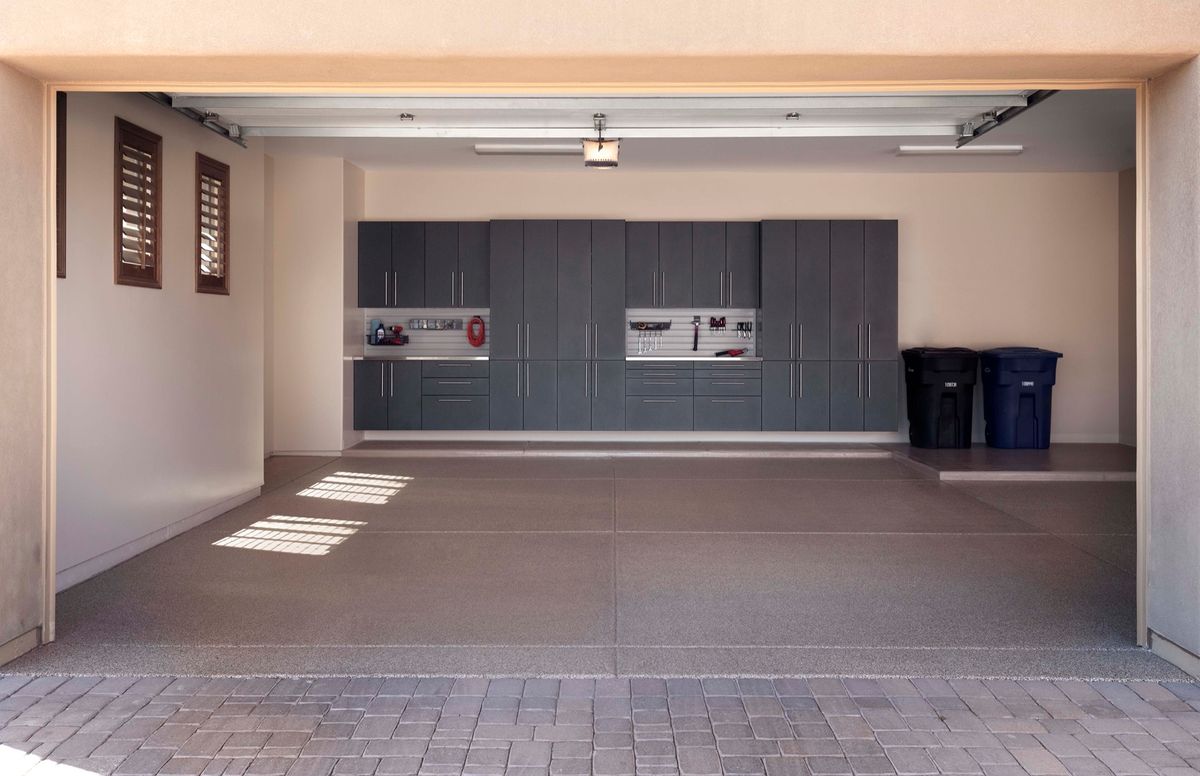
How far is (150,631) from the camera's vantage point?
4125 millimetres

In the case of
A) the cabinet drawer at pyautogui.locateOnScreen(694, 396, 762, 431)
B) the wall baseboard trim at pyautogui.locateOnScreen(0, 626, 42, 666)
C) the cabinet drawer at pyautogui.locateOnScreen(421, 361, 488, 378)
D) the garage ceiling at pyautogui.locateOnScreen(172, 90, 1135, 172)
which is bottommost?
the wall baseboard trim at pyautogui.locateOnScreen(0, 626, 42, 666)

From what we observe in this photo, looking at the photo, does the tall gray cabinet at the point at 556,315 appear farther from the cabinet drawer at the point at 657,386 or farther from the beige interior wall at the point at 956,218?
the beige interior wall at the point at 956,218

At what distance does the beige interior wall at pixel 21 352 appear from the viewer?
3682 millimetres

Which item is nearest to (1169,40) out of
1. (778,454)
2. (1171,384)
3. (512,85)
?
(1171,384)

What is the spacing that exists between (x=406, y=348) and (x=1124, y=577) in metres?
7.37

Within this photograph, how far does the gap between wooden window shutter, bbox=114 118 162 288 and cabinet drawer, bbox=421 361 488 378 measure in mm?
4378

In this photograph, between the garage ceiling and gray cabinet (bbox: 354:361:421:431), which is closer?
the garage ceiling

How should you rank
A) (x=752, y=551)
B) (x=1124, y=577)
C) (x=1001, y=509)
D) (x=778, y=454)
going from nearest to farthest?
(x=1124, y=577)
(x=752, y=551)
(x=1001, y=509)
(x=778, y=454)

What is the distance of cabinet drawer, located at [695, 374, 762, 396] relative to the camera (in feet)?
33.0

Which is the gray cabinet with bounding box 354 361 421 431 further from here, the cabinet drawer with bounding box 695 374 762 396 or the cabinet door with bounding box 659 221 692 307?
the cabinet drawer with bounding box 695 374 762 396

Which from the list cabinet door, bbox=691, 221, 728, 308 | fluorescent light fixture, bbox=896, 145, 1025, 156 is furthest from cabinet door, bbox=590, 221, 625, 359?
fluorescent light fixture, bbox=896, 145, 1025, 156

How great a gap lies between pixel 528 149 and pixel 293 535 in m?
4.06

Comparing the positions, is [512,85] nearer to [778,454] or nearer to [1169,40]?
[1169,40]

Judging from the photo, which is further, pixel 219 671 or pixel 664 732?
pixel 219 671
